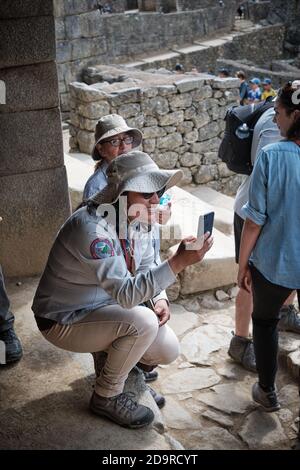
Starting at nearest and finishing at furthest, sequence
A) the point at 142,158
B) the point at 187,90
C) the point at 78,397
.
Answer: the point at 142,158 < the point at 78,397 < the point at 187,90

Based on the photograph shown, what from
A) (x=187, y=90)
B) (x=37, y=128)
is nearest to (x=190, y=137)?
(x=187, y=90)

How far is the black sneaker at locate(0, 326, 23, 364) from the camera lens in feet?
11.7

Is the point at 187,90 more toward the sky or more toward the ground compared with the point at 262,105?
more toward the ground

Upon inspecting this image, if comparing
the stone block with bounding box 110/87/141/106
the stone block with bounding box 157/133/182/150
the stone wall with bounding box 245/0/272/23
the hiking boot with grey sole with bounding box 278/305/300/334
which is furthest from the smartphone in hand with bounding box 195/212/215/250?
the stone wall with bounding box 245/0/272/23

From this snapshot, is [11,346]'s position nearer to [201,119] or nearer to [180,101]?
[180,101]

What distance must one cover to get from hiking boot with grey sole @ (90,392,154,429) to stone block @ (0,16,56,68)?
240cm

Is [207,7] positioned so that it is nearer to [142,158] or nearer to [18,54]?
[18,54]

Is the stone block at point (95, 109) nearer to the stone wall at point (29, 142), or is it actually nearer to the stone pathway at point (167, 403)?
the stone wall at point (29, 142)

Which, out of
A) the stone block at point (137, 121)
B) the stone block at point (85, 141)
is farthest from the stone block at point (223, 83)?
the stone block at point (85, 141)

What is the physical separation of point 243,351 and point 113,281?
1518 mm

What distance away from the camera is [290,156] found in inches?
113

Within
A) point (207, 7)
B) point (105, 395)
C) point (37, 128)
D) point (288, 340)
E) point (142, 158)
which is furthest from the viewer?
point (207, 7)

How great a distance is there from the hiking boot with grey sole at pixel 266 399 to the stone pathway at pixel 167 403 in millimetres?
77

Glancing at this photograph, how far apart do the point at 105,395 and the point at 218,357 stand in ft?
4.27
